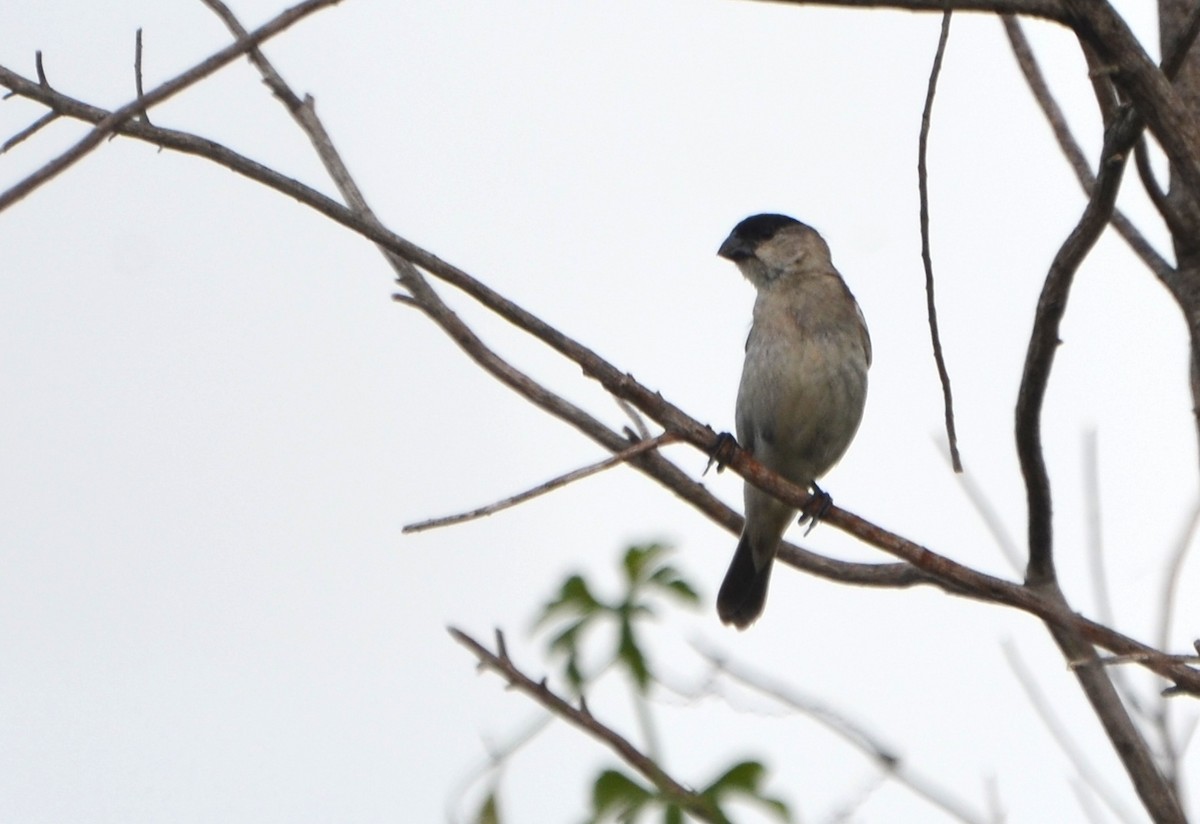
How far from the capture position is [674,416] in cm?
314

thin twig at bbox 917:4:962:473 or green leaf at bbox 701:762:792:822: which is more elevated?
thin twig at bbox 917:4:962:473

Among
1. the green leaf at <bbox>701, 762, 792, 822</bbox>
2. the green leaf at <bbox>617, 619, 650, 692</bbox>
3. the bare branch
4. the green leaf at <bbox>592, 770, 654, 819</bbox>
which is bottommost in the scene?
the green leaf at <bbox>701, 762, 792, 822</bbox>

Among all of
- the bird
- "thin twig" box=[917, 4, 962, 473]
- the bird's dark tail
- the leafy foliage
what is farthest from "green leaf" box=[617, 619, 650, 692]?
the bird's dark tail

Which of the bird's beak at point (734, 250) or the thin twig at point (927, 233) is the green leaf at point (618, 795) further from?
the bird's beak at point (734, 250)

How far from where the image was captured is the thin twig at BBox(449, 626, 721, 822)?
2.23 metres

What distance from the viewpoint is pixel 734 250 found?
22.8ft

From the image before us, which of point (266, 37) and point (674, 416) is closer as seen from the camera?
point (266, 37)

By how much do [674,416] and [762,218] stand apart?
4.10m

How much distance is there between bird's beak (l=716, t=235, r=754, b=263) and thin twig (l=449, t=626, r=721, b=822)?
4.42 metres

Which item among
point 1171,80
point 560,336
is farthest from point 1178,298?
point 560,336

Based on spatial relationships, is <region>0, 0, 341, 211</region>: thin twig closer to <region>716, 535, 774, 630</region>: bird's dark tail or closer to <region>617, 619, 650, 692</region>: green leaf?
<region>617, 619, 650, 692</region>: green leaf

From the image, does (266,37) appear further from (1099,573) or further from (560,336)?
(1099,573)

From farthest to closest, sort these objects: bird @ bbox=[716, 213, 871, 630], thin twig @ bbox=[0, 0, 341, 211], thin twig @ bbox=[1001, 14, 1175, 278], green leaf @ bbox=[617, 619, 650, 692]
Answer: bird @ bbox=[716, 213, 871, 630]
thin twig @ bbox=[1001, 14, 1175, 278]
green leaf @ bbox=[617, 619, 650, 692]
thin twig @ bbox=[0, 0, 341, 211]

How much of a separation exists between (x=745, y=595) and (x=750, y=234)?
1547mm
